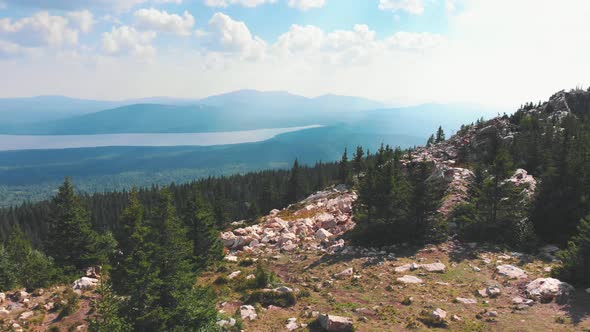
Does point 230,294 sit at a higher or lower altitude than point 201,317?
lower

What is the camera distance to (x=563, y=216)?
33.0 m

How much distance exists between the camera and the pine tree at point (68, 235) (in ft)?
124

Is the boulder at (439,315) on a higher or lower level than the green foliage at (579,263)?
lower

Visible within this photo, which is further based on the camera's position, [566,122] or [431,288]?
[566,122]

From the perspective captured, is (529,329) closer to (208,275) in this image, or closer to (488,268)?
(488,268)

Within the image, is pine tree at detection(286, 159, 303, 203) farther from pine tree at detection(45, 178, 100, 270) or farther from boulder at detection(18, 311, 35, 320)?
boulder at detection(18, 311, 35, 320)

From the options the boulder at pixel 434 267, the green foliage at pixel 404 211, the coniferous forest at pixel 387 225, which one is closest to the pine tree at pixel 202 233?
the coniferous forest at pixel 387 225

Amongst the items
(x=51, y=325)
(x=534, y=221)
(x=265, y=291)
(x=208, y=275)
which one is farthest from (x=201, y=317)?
(x=534, y=221)

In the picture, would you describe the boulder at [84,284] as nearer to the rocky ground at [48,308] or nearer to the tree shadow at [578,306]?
the rocky ground at [48,308]

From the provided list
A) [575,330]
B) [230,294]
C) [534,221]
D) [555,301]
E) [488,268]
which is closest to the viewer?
[575,330]

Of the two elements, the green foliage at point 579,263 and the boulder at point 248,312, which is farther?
the green foliage at point 579,263

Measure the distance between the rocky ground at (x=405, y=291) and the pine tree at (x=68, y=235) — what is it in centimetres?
1795

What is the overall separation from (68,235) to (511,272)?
46.0 m

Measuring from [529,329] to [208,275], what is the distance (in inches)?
1009
